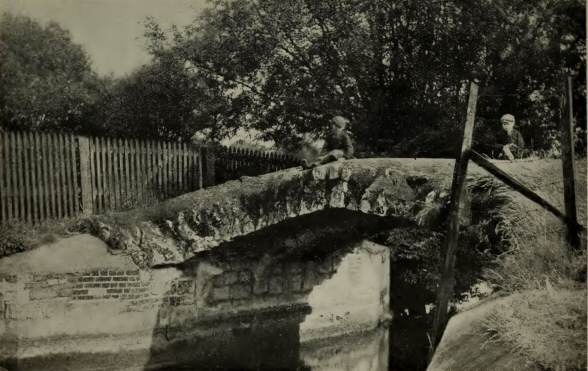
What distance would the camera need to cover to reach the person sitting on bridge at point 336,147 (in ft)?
19.9

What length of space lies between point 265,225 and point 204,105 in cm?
690

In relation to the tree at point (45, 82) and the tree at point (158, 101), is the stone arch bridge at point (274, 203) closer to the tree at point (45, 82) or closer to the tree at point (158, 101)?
the tree at point (45, 82)

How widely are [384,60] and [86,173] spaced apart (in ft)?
22.1

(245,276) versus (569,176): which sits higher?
(569,176)

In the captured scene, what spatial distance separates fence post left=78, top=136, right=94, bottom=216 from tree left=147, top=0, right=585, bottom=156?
462 cm

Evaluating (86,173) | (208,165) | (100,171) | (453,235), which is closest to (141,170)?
(100,171)

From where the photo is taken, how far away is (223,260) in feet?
24.3

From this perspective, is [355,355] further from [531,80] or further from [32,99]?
[32,99]

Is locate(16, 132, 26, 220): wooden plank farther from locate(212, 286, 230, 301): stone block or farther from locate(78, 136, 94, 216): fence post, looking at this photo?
locate(212, 286, 230, 301): stone block

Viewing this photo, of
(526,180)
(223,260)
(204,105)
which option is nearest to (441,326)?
(526,180)

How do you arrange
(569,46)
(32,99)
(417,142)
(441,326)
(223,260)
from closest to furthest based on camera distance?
(441,326), (223,260), (569,46), (417,142), (32,99)

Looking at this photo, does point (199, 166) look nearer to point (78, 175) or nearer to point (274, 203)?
point (78, 175)

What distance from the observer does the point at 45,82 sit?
1079 cm

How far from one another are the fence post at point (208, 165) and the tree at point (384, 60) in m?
2.86
